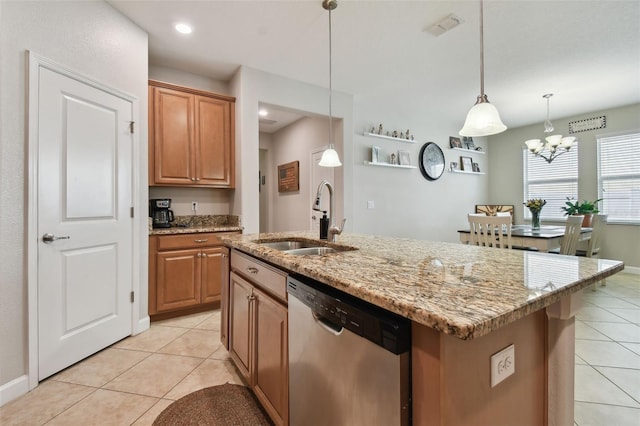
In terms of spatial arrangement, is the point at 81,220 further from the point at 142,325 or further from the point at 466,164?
the point at 466,164

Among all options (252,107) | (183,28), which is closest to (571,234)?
(252,107)

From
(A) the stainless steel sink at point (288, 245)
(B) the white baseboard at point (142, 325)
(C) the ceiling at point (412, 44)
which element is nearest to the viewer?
(A) the stainless steel sink at point (288, 245)

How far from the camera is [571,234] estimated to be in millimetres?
3287

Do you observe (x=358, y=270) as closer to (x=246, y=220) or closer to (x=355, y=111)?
(x=246, y=220)

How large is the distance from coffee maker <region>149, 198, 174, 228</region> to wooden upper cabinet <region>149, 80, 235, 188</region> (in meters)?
0.23

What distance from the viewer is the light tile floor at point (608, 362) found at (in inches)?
62.4

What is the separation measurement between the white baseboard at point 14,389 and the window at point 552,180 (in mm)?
7017

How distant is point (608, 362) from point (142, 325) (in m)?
3.68

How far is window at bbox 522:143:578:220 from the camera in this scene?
5.10 metres

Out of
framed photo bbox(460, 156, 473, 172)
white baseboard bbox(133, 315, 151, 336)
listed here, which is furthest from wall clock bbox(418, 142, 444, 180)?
white baseboard bbox(133, 315, 151, 336)

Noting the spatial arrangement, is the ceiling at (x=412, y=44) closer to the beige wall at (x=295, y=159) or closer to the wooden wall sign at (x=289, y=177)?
the beige wall at (x=295, y=159)

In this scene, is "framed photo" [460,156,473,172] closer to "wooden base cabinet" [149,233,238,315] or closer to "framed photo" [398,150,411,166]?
A: "framed photo" [398,150,411,166]

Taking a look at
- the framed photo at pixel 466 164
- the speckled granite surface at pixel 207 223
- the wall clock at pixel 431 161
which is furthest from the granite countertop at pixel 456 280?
the framed photo at pixel 466 164

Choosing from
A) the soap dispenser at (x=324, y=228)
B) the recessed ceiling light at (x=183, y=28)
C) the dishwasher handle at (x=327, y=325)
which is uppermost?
the recessed ceiling light at (x=183, y=28)
